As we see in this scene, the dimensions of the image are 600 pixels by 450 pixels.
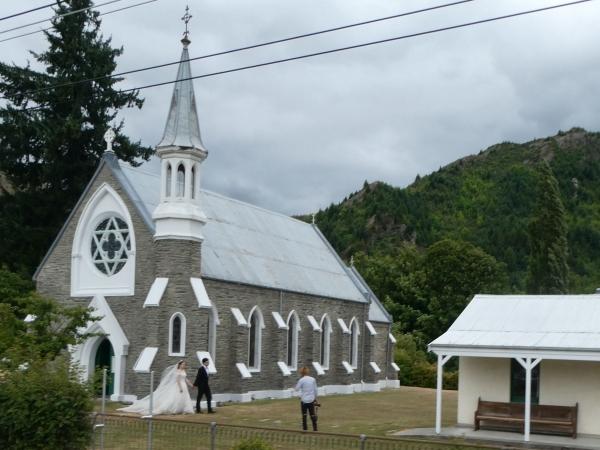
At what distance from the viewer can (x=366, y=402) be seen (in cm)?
3753

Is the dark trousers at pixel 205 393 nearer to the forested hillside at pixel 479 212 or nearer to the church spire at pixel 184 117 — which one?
the church spire at pixel 184 117

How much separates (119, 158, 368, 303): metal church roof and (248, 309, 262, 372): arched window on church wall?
1472mm

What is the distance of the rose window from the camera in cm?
3419

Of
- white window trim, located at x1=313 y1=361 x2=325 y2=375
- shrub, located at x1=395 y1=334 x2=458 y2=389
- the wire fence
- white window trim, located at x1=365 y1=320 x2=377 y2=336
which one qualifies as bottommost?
shrub, located at x1=395 y1=334 x2=458 y2=389

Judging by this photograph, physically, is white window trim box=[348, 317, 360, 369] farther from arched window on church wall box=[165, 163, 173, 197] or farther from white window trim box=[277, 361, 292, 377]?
arched window on church wall box=[165, 163, 173, 197]

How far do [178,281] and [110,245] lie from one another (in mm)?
4028

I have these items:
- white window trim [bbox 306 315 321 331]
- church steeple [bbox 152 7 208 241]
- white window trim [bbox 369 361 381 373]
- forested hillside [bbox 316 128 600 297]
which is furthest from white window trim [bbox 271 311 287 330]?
forested hillside [bbox 316 128 600 297]

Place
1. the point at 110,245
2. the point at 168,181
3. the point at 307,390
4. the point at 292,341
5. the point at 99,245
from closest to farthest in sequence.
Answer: the point at 307,390
the point at 168,181
the point at 110,245
the point at 99,245
the point at 292,341

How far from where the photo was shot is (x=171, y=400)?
94.7 ft

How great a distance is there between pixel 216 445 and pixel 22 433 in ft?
11.7

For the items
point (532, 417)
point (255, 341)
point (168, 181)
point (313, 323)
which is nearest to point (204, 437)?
point (532, 417)

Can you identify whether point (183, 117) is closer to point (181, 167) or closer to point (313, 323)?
point (181, 167)

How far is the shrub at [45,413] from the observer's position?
15961 millimetres

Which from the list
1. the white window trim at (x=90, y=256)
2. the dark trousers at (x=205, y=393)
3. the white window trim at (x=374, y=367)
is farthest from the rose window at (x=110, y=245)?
the white window trim at (x=374, y=367)
